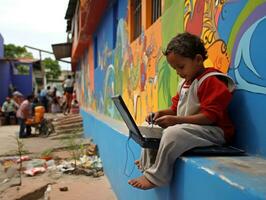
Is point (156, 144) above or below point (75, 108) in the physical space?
above

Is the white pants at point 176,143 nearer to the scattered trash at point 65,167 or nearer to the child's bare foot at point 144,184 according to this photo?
the child's bare foot at point 144,184

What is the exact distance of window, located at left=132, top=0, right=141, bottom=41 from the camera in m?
6.31

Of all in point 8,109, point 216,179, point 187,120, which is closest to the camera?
point 216,179

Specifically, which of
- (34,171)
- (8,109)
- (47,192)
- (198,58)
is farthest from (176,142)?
(8,109)

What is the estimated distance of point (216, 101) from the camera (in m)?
2.38

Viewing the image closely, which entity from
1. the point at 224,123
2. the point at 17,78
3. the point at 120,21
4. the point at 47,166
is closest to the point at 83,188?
the point at 47,166

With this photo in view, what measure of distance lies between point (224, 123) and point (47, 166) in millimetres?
5974

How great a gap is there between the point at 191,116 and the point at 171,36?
6.09 ft

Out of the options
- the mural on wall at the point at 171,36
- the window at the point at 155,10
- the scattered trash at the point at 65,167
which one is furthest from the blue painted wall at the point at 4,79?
the window at the point at 155,10

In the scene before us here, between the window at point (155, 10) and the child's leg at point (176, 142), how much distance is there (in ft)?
9.55

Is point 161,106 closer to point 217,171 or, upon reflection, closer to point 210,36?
point 210,36

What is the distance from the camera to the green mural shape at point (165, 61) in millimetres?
3869

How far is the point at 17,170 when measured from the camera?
784 cm

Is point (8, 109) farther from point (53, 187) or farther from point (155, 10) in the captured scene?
point (155, 10)
